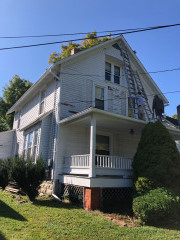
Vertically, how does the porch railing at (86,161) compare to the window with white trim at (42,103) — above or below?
below

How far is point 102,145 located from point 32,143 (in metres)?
3.99

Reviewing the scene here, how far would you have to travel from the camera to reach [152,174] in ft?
23.1

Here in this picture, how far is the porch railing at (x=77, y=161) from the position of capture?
321 inches

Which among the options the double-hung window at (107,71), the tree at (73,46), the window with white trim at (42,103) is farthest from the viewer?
the tree at (73,46)

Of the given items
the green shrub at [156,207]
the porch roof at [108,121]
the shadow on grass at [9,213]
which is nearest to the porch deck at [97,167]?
the porch roof at [108,121]

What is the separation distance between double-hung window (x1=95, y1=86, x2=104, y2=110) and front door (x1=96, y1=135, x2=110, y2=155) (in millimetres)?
1775

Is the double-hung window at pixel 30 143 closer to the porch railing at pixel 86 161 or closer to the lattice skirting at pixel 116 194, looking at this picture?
the porch railing at pixel 86 161

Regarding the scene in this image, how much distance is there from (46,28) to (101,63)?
488cm

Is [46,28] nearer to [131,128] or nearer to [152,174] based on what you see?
[131,128]

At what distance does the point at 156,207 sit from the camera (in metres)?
5.74

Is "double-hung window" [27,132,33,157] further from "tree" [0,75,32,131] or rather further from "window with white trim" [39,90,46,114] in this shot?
"tree" [0,75,32,131]

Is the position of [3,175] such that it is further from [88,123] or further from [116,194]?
[116,194]

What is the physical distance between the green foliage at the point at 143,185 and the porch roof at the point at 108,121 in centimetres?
287

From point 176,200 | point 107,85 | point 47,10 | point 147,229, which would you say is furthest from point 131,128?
point 47,10
